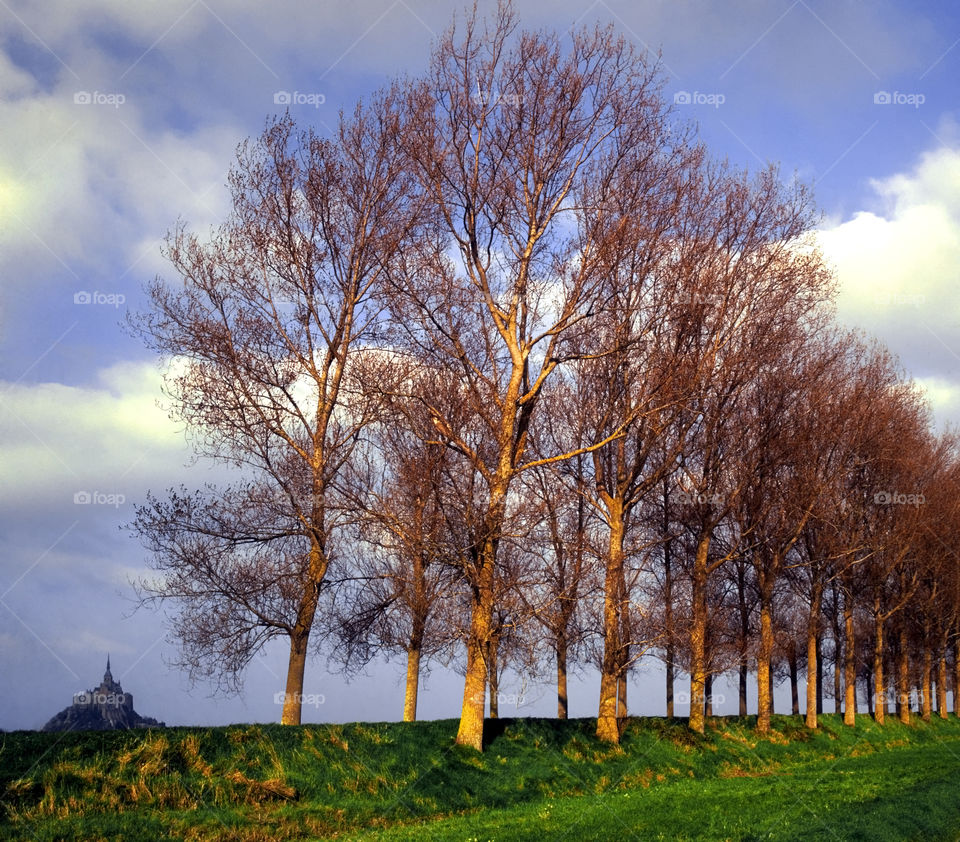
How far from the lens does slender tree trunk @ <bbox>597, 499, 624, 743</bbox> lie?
24781 millimetres

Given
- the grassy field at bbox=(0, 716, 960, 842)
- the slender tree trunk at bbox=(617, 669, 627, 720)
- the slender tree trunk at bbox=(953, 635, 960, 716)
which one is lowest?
the grassy field at bbox=(0, 716, 960, 842)

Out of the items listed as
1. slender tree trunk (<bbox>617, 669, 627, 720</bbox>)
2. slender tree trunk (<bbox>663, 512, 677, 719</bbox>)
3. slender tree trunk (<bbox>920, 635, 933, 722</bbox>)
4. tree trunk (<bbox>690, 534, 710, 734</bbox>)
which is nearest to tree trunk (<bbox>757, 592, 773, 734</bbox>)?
slender tree trunk (<bbox>663, 512, 677, 719</bbox>)

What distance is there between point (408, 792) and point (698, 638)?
14.3 meters

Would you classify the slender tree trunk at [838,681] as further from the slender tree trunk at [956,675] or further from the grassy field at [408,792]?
the grassy field at [408,792]

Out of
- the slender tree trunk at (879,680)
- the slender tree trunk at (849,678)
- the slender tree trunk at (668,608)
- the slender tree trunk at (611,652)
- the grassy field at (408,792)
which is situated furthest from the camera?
the slender tree trunk at (879,680)

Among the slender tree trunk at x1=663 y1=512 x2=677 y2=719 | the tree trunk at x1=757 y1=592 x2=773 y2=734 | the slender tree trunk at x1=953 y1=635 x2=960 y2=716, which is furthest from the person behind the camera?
the slender tree trunk at x1=953 y1=635 x2=960 y2=716

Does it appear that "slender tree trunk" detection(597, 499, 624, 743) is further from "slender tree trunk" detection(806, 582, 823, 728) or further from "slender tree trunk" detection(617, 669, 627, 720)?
"slender tree trunk" detection(806, 582, 823, 728)

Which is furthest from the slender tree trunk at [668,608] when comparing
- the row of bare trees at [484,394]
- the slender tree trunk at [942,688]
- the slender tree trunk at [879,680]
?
the slender tree trunk at [942,688]

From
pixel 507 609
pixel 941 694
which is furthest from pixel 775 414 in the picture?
pixel 941 694

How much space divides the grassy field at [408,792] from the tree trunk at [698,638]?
14.5ft

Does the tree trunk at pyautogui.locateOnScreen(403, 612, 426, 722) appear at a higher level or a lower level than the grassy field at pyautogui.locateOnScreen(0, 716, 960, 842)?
higher

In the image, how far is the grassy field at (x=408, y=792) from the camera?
13.1 m

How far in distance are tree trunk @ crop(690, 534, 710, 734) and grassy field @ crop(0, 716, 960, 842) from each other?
4.43 meters

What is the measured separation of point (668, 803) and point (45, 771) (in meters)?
11.7
